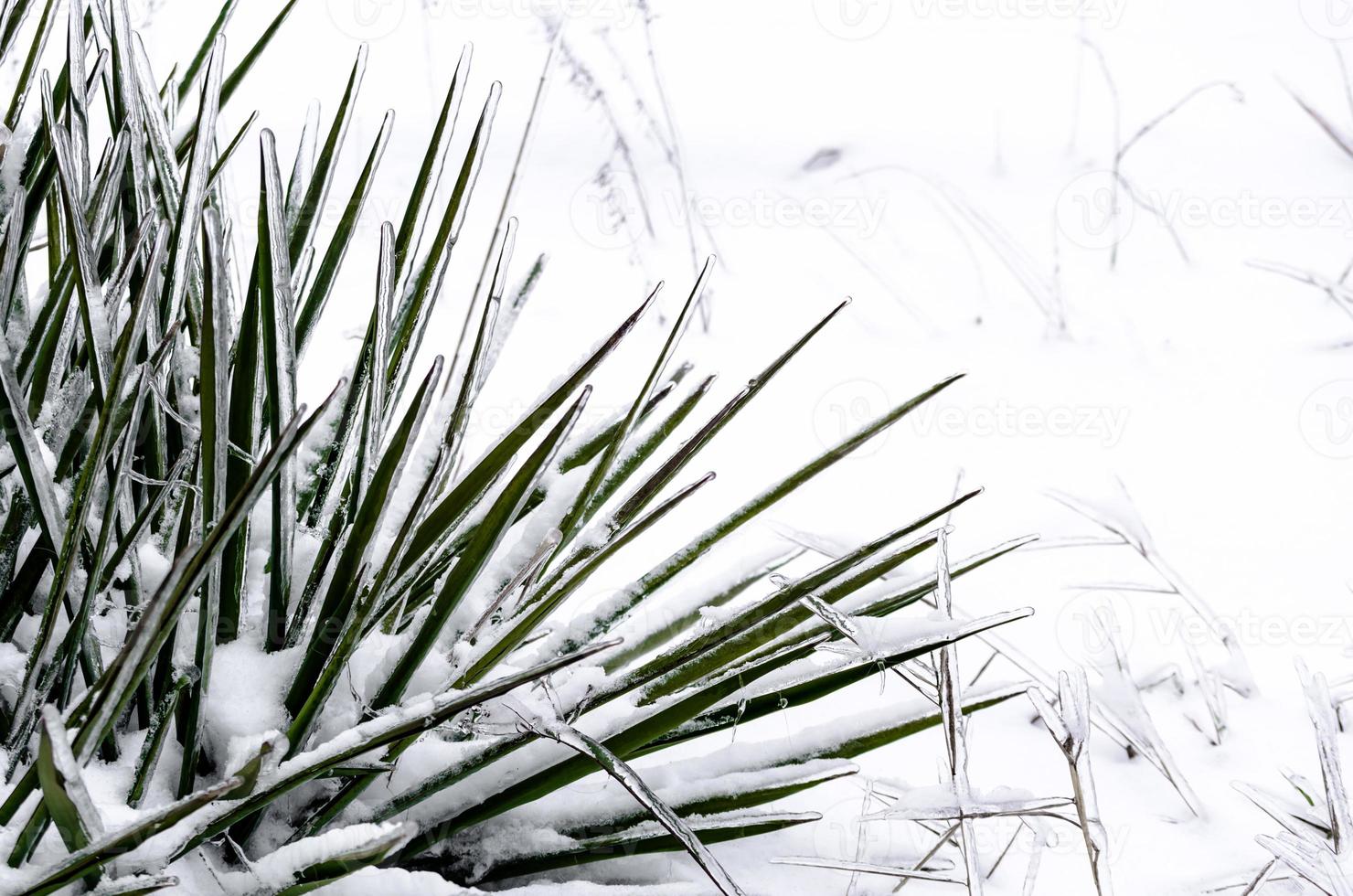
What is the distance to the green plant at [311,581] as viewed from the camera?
1.43ft

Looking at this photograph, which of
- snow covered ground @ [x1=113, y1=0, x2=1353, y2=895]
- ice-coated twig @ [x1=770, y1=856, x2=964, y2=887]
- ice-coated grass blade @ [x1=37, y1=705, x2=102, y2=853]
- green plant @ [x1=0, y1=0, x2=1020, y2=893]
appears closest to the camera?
ice-coated grass blade @ [x1=37, y1=705, x2=102, y2=853]

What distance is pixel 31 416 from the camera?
591mm

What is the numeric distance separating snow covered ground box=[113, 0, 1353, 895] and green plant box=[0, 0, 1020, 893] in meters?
0.07

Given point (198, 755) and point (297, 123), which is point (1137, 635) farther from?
point (297, 123)

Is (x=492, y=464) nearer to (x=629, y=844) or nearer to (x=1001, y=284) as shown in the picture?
(x=629, y=844)

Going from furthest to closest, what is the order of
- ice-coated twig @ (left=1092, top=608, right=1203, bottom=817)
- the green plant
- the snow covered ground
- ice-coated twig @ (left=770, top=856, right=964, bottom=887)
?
1. the snow covered ground
2. ice-coated twig @ (left=1092, top=608, right=1203, bottom=817)
3. ice-coated twig @ (left=770, top=856, right=964, bottom=887)
4. the green plant

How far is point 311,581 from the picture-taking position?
53 centimetres

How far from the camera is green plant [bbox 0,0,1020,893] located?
17.1 inches

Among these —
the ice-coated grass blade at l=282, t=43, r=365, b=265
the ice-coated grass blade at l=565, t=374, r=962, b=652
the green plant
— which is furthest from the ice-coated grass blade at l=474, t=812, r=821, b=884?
the ice-coated grass blade at l=282, t=43, r=365, b=265

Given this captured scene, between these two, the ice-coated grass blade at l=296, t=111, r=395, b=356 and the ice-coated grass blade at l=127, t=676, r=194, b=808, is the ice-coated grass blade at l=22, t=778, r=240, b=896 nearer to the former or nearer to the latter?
the ice-coated grass blade at l=127, t=676, r=194, b=808

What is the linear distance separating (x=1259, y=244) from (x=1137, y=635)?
0.88 m

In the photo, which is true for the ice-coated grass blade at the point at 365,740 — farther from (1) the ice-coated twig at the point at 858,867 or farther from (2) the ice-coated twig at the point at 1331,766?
(2) the ice-coated twig at the point at 1331,766

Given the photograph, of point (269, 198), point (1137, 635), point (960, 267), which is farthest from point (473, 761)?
point (960, 267)

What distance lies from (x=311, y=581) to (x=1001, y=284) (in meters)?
1.20
